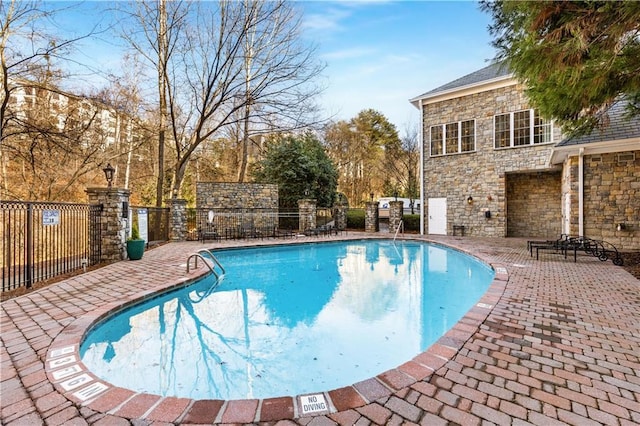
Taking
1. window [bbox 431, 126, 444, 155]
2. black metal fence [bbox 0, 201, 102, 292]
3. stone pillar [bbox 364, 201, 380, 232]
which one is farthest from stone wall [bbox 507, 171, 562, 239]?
black metal fence [bbox 0, 201, 102, 292]

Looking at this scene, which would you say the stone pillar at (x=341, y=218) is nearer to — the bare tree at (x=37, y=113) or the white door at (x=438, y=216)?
the white door at (x=438, y=216)

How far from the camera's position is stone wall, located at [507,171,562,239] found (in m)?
12.6

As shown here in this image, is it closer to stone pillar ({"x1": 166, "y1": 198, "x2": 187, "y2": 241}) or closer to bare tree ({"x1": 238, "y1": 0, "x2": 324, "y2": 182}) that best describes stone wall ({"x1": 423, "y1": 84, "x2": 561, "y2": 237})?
bare tree ({"x1": 238, "y1": 0, "x2": 324, "y2": 182})

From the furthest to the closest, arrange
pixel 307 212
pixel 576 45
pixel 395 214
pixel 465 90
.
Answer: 1. pixel 395 214
2. pixel 307 212
3. pixel 465 90
4. pixel 576 45

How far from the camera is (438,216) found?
14.1 metres

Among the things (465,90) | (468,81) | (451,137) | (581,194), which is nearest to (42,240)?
(581,194)

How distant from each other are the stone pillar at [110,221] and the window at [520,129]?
14.0m

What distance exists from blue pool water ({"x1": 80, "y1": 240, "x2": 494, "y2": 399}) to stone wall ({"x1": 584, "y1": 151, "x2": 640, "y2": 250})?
164 inches

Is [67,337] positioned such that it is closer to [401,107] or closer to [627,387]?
[627,387]

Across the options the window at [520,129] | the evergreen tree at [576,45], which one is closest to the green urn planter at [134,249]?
the evergreen tree at [576,45]

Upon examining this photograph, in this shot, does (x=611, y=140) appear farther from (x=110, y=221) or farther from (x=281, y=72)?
(x=110, y=221)

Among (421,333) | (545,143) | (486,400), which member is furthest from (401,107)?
(486,400)

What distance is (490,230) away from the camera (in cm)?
1277

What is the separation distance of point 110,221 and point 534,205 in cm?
1576
